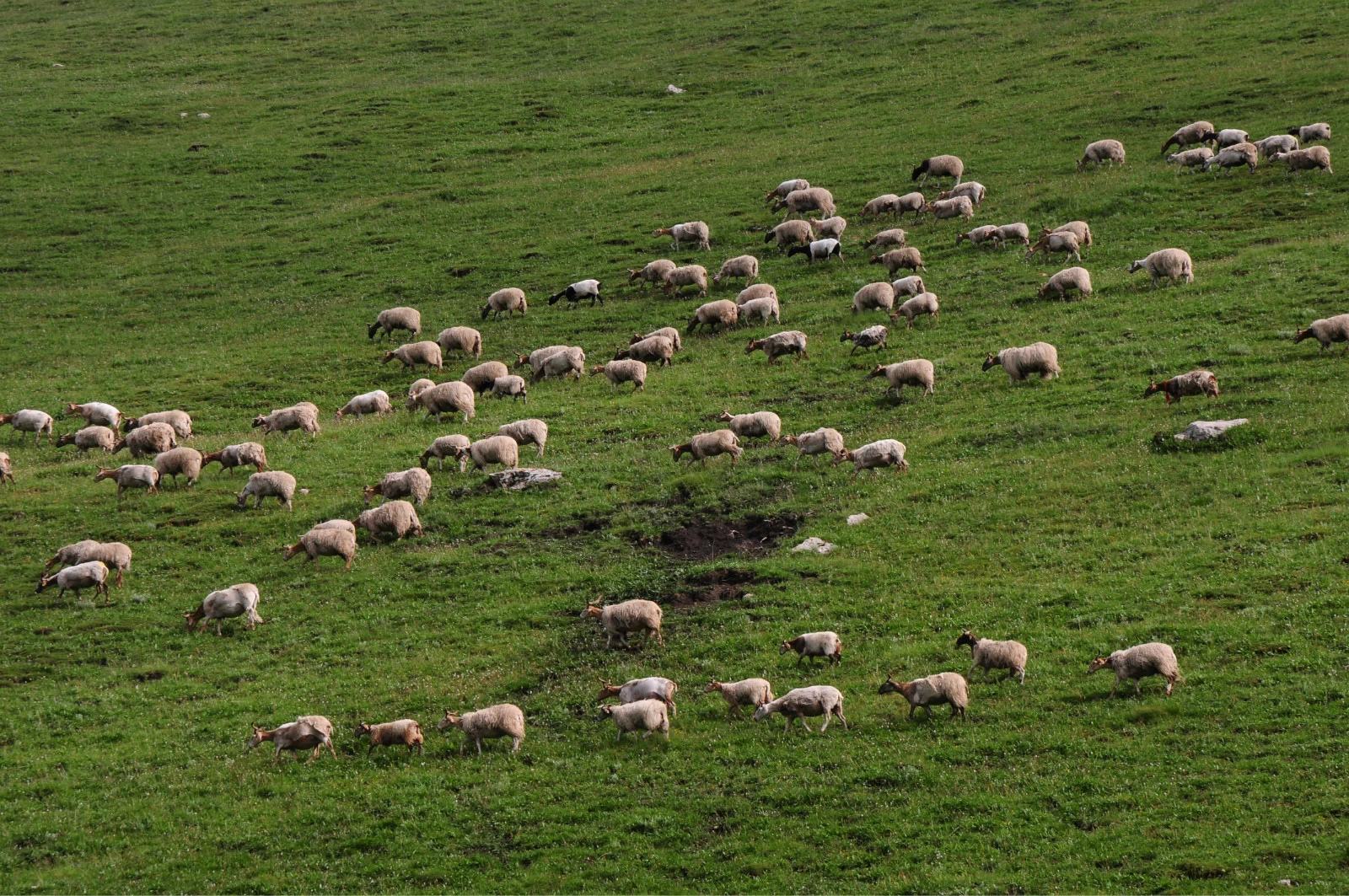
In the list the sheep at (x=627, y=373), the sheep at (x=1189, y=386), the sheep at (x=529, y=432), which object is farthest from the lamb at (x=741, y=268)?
the sheep at (x=1189, y=386)

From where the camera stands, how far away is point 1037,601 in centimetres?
2477

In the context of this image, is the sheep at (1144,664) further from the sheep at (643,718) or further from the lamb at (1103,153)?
the lamb at (1103,153)

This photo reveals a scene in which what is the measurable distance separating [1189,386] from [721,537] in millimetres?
11855

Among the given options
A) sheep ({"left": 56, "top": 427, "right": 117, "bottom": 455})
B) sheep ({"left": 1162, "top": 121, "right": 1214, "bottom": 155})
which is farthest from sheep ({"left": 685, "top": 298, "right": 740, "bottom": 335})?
sheep ({"left": 1162, "top": 121, "right": 1214, "bottom": 155})

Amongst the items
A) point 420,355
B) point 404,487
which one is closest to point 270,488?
point 404,487

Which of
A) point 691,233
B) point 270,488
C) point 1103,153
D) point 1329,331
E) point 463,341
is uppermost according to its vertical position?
point 1103,153

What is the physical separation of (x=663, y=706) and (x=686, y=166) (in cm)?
4329

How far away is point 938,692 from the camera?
21562 mm

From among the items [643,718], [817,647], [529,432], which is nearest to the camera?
[643,718]

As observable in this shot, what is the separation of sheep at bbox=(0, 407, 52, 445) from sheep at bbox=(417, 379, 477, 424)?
1118 centimetres

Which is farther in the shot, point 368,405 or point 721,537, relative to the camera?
point 368,405

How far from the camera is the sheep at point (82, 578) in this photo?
95.0ft

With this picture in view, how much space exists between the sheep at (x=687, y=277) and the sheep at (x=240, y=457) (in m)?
16.5

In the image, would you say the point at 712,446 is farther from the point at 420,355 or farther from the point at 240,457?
the point at 420,355
